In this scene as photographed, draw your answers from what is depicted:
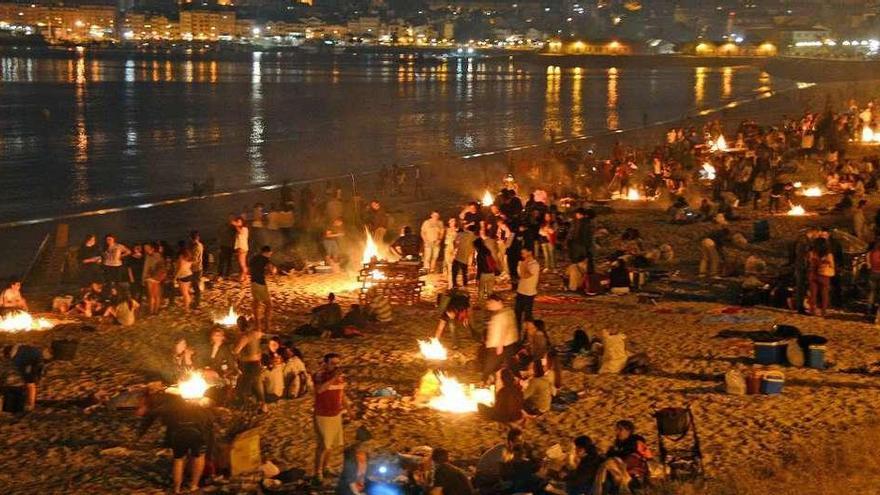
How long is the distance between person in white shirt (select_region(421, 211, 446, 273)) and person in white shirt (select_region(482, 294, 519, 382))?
6576mm

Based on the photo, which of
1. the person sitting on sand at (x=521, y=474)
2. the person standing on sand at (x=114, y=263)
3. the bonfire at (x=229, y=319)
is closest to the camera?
the person sitting on sand at (x=521, y=474)

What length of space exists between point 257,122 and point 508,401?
59.6 m

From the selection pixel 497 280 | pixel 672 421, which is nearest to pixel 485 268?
pixel 497 280

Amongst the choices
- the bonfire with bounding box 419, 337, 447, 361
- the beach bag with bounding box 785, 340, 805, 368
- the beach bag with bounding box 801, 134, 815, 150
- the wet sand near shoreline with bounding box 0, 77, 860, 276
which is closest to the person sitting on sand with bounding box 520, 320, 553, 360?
the bonfire with bounding box 419, 337, 447, 361

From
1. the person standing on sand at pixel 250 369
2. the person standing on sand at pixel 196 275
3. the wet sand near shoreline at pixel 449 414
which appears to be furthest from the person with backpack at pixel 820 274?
the person standing on sand at pixel 196 275

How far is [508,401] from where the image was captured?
10.9 meters

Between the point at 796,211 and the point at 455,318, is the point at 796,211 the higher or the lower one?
the higher one

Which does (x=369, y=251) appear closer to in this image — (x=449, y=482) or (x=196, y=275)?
(x=196, y=275)

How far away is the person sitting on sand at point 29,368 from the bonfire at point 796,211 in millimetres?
15986

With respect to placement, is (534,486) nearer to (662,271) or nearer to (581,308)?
(581,308)

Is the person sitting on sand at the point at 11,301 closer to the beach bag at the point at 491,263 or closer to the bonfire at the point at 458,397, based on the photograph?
the beach bag at the point at 491,263

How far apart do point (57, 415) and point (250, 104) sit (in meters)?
76.6

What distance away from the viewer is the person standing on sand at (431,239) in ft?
61.4

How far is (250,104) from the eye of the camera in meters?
87.3
